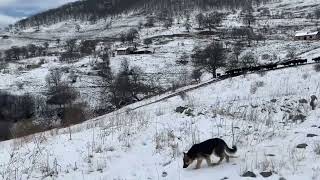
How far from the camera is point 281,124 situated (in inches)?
423

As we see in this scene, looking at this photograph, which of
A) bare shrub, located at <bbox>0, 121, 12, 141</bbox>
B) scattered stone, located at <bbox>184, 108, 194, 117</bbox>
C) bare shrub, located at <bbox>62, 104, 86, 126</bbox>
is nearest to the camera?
scattered stone, located at <bbox>184, 108, 194, 117</bbox>

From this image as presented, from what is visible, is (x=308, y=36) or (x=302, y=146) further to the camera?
(x=308, y=36)

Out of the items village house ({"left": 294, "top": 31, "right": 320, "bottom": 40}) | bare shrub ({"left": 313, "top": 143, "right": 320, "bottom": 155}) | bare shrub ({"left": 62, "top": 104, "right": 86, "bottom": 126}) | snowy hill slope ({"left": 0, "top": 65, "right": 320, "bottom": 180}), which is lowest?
bare shrub ({"left": 62, "top": 104, "right": 86, "bottom": 126})

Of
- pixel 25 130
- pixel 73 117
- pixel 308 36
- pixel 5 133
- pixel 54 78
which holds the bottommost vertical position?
pixel 54 78

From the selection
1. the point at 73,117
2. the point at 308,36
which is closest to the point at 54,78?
the point at 308,36

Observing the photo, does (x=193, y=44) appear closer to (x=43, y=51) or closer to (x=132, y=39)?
(x=132, y=39)

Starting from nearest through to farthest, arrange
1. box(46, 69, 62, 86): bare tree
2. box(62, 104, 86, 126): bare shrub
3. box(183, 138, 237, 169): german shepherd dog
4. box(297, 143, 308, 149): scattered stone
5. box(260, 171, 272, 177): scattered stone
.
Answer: box(260, 171, 272, 177): scattered stone < box(183, 138, 237, 169): german shepherd dog < box(297, 143, 308, 149): scattered stone < box(62, 104, 86, 126): bare shrub < box(46, 69, 62, 86): bare tree

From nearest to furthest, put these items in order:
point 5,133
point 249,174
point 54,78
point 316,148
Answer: point 249,174
point 316,148
point 5,133
point 54,78

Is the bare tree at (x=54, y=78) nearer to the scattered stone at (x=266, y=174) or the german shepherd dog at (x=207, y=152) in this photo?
the german shepherd dog at (x=207, y=152)

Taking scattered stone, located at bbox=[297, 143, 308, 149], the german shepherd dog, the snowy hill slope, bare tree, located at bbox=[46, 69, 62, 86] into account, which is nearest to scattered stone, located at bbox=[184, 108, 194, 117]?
the snowy hill slope

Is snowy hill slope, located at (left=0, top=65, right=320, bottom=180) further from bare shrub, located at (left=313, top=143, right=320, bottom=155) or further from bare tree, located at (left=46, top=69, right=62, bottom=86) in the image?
bare tree, located at (left=46, top=69, right=62, bottom=86)

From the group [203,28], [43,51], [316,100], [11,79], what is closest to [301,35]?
[203,28]

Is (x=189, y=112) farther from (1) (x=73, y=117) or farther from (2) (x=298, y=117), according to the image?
(1) (x=73, y=117)

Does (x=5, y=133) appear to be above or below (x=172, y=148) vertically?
below
